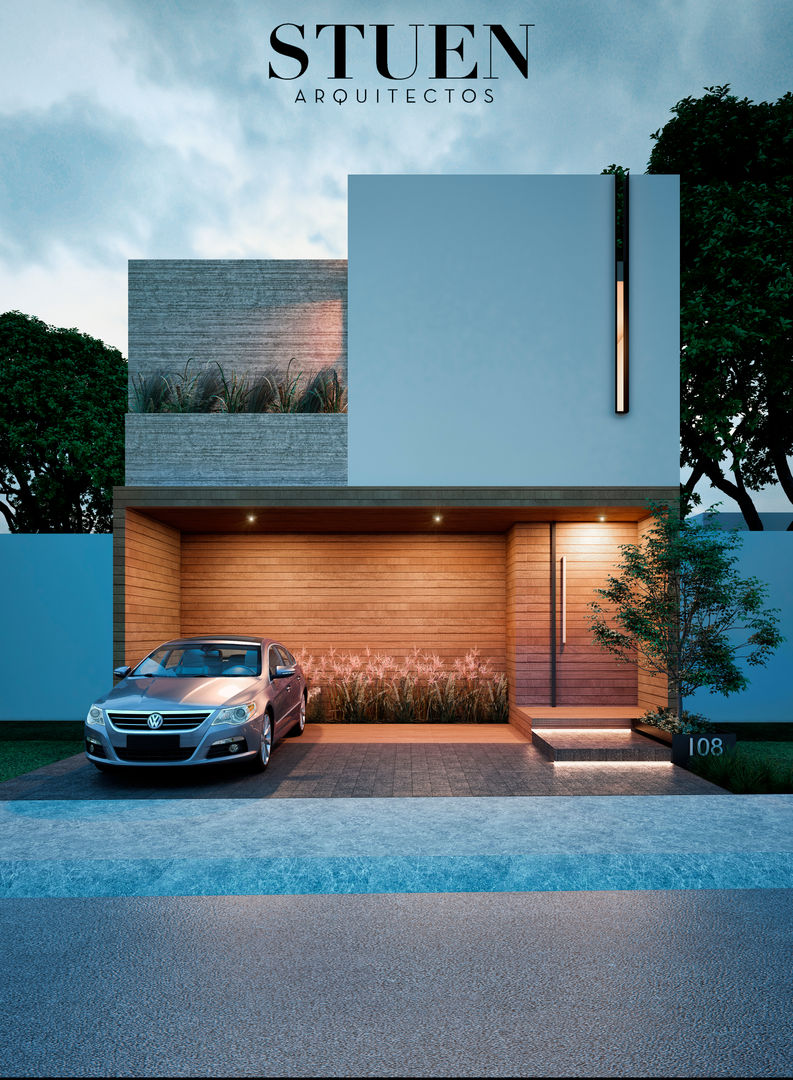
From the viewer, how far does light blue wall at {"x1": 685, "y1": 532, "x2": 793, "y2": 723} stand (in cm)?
1095

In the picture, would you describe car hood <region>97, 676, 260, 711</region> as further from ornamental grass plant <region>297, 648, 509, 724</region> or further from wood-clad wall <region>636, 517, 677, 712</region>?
wood-clad wall <region>636, 517, 677, 712</region>

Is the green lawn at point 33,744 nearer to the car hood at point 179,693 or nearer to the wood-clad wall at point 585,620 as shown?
the car hood at point 179,693

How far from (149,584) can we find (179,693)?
3.52 metres

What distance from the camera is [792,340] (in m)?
14.4

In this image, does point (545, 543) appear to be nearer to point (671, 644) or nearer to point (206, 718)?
point (671, 644)

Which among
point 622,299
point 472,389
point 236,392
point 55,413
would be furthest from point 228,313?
point 55,413

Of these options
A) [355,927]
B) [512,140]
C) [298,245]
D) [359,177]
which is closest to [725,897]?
[355,927]

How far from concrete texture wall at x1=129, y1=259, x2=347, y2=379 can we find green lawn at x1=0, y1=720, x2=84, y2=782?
5258mm

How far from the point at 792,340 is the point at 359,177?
31.9 ft

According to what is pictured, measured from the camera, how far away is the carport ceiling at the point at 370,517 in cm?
977

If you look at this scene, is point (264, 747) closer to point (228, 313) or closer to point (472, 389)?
point (472, 389)

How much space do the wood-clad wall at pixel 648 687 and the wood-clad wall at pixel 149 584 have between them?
650cm

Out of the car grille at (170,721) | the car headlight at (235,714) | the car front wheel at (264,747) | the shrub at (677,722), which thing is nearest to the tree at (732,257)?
the shrub at (677,722)

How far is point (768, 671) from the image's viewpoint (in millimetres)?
10977
